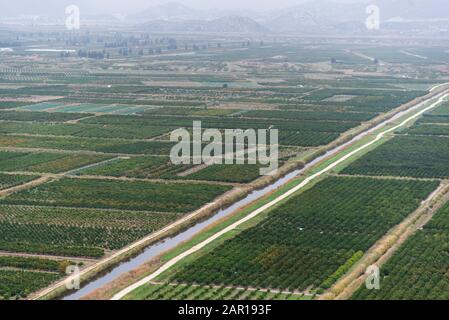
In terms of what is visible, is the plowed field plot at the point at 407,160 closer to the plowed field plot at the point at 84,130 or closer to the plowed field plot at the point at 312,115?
the plowed field plot at the point at 312,115

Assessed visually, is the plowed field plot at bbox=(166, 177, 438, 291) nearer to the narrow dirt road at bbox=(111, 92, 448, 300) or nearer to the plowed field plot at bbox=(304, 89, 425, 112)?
the narrow dirt road at bbox=(111, 92, 448, 300)

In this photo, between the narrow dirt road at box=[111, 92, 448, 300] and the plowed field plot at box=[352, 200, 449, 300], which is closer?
the plowed field plot at box=[352, 200, 449, 300]

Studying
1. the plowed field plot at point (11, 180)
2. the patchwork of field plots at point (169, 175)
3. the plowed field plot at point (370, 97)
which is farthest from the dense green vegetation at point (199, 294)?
the plowed field plot at point (370, 97)

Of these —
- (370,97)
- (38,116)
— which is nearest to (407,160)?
(38,116)

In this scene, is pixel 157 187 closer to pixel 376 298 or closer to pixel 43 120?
pixel 376 298

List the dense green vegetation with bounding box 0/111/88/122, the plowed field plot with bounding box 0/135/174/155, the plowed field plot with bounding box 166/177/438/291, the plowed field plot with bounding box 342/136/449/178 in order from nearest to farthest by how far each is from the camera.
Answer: the plowed field plot with bounding box 166/177/438/291, the plowed field plot with bounding box 342/136/449/178, the plowed field plot with bounding box 0/135/174/155, the dense green vegetation with bounding box 0/111/88/122

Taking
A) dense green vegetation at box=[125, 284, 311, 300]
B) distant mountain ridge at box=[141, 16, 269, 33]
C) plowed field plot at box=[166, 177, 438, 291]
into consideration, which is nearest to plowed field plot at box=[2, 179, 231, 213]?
plowed field plot at box=[166, 177, 438, 291]

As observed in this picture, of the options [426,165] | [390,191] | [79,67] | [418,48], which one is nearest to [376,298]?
[390,191]
